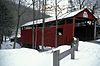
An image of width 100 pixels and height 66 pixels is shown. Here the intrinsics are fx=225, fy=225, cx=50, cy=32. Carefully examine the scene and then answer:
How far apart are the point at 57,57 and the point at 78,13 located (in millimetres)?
16284

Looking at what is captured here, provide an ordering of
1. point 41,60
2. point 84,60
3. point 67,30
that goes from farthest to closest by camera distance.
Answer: point 67,30
point 41,60
point 84,60

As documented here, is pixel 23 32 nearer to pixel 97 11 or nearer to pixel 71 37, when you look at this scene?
pixel 71 37

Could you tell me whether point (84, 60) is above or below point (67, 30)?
below

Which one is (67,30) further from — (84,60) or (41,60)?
(84,60)

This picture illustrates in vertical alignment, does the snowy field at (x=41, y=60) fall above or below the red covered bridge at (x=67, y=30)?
below

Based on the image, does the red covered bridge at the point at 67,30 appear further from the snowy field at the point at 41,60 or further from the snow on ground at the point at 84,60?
the snowy field at the point at 41,60

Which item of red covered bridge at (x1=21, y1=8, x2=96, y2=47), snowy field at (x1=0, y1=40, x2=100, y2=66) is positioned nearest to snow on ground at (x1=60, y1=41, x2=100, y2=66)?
snowy field at (x1=0, y1=40, x2=100, y2=66)

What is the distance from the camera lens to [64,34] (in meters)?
22.4

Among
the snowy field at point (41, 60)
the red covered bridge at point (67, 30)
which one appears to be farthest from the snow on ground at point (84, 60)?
the red covered bridge at point (67, 30)

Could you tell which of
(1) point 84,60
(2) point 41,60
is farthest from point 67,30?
(1) point 84,60

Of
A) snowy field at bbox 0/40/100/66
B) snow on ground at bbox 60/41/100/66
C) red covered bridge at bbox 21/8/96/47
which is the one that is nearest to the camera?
snow on ground at bbox 60/41/100/66

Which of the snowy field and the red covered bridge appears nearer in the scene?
the snowy field

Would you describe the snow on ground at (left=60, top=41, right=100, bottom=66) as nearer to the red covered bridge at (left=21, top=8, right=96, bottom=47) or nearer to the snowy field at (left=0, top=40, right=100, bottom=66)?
the snowy field at (left=0, top=40, right=100, bottom=66)

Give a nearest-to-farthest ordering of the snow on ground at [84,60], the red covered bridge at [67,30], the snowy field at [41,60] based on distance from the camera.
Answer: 1. the snow on ground at [84,60]
2. the snowy field at [41,60]
3. the red covered bridge at [67,30]
